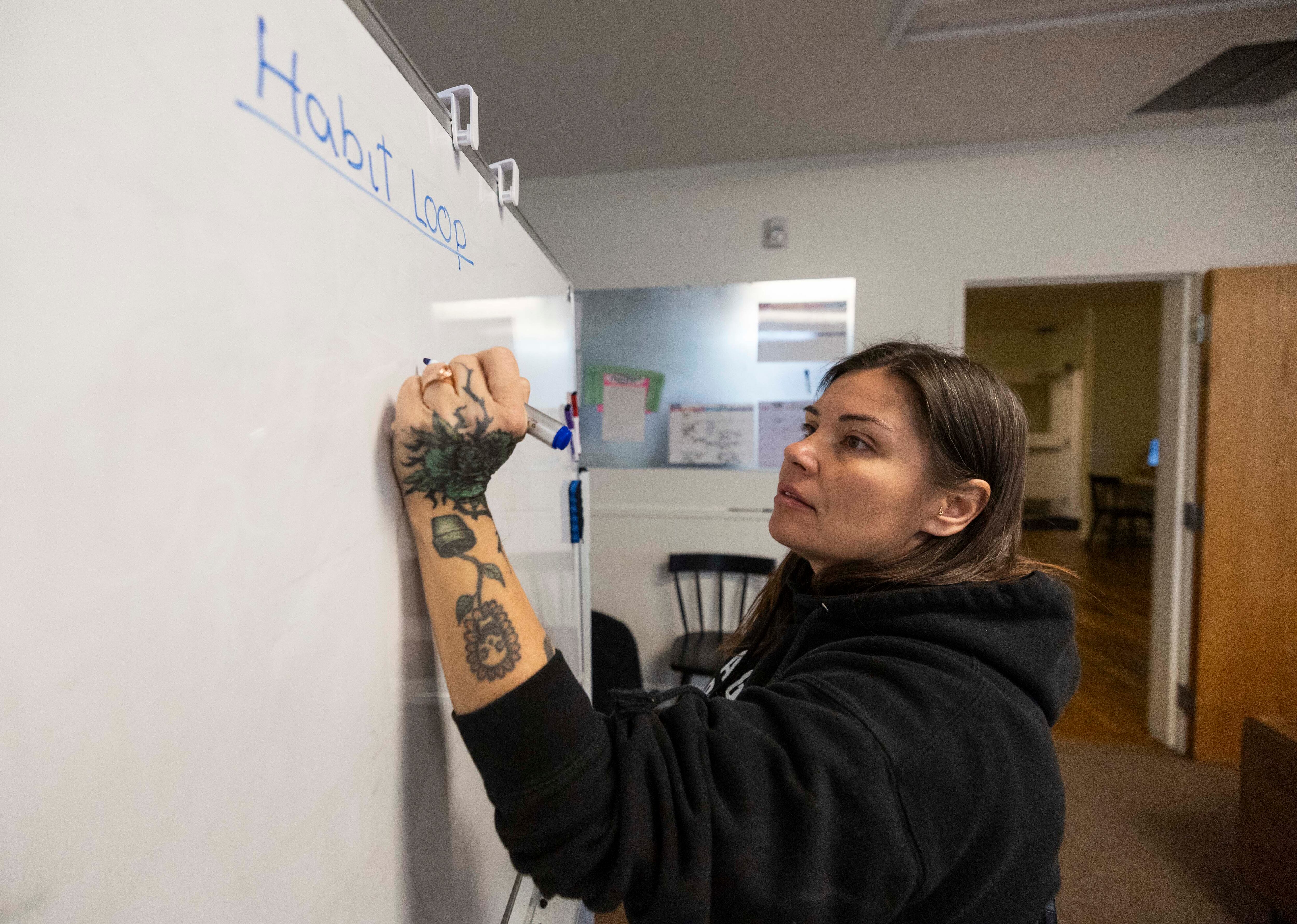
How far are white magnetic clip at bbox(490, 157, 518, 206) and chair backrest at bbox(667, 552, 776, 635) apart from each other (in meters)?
1.92

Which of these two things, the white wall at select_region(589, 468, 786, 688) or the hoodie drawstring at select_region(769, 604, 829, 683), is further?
the white wall at select_region(589, 468, 786, 688)

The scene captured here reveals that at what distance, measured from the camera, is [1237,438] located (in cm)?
214

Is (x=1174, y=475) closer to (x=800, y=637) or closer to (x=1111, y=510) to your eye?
(x=800, y=637)

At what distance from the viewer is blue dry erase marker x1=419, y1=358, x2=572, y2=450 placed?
0.61m

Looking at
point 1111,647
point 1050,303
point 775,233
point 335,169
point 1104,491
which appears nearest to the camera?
point 335,169

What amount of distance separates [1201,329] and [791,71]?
1834 millimetres

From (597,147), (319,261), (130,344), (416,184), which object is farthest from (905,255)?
(130,344)

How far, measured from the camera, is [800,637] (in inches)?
29.1

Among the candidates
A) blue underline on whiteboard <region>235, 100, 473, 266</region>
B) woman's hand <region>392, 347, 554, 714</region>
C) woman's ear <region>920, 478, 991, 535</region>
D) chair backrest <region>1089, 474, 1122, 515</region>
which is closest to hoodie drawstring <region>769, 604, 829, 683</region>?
woman's ear <region>920, 478, 991, 535</region>

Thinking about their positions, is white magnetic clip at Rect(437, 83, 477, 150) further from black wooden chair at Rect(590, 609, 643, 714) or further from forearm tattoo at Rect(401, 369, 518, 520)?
black wooden chair at Rect(590, 609, 643, 714)

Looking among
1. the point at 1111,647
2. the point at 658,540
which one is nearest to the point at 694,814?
the point at 658,540

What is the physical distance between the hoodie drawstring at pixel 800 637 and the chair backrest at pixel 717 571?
173cm

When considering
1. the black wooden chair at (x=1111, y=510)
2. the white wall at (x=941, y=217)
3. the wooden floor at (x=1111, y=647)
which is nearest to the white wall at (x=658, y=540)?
the white wall at (x=941, y=217)

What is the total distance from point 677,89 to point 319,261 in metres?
1.89
